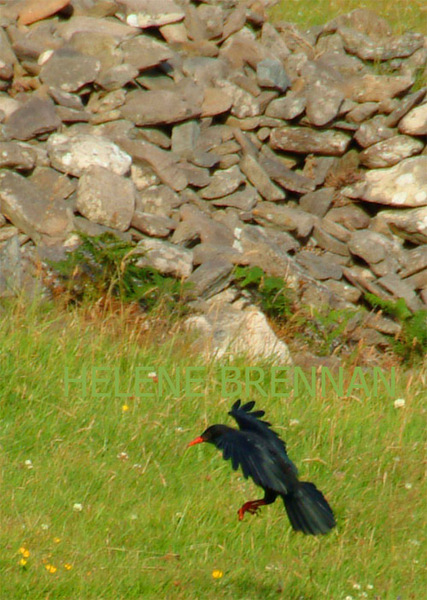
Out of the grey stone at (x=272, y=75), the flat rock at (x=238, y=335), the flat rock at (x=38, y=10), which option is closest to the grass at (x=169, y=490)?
the flat rock at (x=238, y=335)

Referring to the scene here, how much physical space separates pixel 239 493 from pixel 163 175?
15.8ft

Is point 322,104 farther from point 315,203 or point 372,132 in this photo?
point 315,203

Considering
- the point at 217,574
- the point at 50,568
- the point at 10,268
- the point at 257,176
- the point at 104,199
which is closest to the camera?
the point at 50,568

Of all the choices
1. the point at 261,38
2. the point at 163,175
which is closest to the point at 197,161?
the point at 163,175

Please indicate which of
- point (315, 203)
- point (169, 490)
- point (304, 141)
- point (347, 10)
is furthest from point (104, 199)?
point (347, 10)

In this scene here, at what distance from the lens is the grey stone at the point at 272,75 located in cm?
1040

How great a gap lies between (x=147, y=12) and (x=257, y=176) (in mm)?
2283

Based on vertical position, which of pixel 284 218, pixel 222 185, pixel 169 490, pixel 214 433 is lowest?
pixel 284 218

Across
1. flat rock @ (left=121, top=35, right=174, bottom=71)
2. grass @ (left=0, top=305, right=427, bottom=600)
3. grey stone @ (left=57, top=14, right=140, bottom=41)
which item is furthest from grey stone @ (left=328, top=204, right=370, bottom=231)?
grass @ (left=0, top=305, right=427, bottom=600)

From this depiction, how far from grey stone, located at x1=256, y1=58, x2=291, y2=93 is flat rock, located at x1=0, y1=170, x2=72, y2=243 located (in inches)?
126

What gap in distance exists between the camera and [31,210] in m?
8.05

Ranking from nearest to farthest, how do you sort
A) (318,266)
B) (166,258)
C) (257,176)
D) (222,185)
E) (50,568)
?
(50,568) < (166,258) < (318,266) < (222,185) < (257,176)

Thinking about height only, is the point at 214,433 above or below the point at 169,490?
above

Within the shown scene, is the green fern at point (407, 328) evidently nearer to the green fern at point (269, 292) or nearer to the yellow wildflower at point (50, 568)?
the green fern at point (269, 292)
